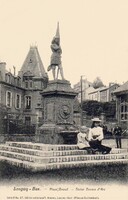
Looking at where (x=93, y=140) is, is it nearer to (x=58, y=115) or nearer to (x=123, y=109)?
(x=58, y=115)

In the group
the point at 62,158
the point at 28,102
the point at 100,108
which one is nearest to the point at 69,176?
the point at 62,158

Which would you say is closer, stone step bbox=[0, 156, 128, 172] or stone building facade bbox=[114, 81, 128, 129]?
stone step bbox=[0, 156, 128, 172]

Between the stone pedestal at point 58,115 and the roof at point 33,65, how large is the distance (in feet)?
91.4

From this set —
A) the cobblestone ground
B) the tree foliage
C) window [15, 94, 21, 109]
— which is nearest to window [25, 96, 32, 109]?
window [15, 94, 21, 109]

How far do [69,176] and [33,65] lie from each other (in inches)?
1331

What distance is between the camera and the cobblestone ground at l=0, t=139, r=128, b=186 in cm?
779

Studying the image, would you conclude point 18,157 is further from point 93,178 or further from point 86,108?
point 86,108

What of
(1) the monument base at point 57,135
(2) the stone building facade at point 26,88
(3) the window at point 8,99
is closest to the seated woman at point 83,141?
(1) the monument base at point 57,135

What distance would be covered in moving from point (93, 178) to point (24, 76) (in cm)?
3199

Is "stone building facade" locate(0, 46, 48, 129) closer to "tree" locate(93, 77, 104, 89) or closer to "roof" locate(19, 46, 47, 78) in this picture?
"roof" locate(19, 46, 47, 78)

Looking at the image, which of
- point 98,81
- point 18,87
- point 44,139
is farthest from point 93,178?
point 98,81

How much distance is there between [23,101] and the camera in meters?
37.8

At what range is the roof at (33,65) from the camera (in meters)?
40.4

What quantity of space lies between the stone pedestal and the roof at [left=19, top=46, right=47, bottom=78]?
27872 millimetres
